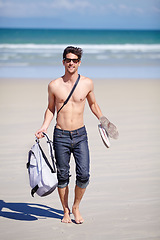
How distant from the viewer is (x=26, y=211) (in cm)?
580

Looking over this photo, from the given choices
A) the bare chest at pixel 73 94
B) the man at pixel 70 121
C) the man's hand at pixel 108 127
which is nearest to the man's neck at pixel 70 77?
the man at pixel 70 121

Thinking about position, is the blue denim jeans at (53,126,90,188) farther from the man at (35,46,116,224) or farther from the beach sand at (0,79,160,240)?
the beach sand at (0,79,160,240)

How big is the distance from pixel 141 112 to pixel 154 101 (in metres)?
1.63

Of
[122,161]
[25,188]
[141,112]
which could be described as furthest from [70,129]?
[141,112]

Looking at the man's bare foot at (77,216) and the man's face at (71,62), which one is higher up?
the man's face at (71,62)

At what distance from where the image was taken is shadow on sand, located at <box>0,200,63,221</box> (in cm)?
560

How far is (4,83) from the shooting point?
16422 millimetres

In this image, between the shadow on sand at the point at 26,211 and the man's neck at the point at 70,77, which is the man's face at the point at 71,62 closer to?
the man's neck at the point at 70,77

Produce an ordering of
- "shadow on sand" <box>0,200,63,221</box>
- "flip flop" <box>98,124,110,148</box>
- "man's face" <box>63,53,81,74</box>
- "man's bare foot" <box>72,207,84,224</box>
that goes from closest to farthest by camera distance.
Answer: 1. "man's face" <box>63,53,81,74</box>
2. "flip flop" <box>98,124,110,148</box>
3. "man's bare foot" <box>72,207,84,224</box>
4. "shadow on sand" <box>0,200,63,221</box>

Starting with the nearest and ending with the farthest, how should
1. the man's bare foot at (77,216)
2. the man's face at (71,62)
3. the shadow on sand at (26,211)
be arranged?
the man's face at (71,62) < the man's bare foot at (77,216) < the shadow on sand at (26,211)

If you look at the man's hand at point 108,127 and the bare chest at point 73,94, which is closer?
the bare chest at point 73,94

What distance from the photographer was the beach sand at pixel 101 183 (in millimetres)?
5199

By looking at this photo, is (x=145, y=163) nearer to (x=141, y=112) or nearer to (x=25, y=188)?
(x=25, y=188)

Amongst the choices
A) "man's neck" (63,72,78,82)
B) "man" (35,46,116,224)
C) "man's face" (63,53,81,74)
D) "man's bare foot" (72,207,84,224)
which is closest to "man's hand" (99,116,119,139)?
"man" (35,46,116,224)
